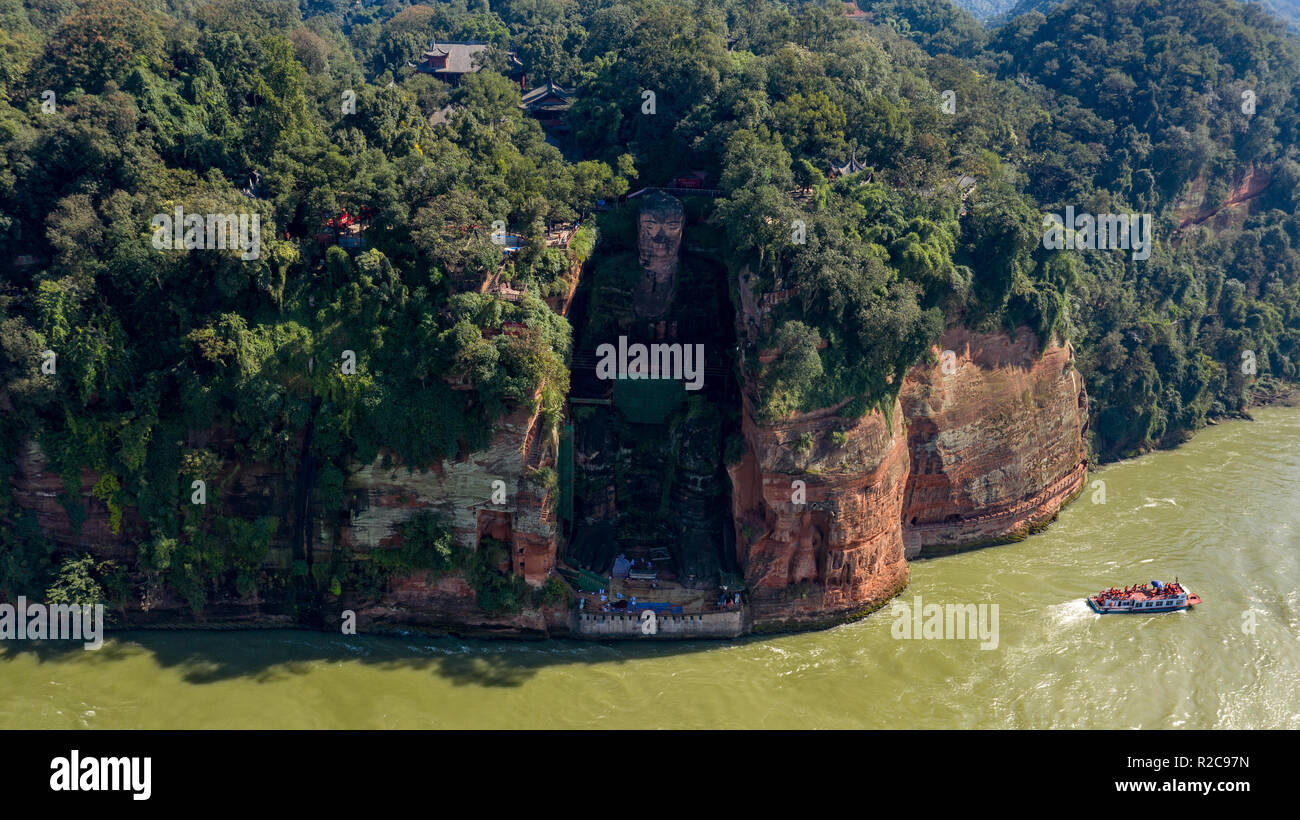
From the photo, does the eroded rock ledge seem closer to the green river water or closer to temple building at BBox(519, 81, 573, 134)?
the green river water

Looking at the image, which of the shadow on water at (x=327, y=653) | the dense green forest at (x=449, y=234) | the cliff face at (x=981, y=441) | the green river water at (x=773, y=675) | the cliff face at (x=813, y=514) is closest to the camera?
the green river water at (x=773, y=675)

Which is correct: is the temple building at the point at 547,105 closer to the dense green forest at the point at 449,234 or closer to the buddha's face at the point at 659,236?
the dense green forest at the point at 449,234

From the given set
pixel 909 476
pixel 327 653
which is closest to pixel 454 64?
pixel 909 476

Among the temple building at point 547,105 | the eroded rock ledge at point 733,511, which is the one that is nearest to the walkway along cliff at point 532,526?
the eroded rock ledge at point 733,511

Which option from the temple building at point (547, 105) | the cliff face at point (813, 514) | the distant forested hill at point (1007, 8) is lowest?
the cliff face at point (813, 514)

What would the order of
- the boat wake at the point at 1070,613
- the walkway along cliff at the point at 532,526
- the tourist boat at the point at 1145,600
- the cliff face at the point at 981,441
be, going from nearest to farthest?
the walkway along cliff at the point at 532,526 → the boat wake at the point at 1070,613 → the tourist boat at the point at 1145,600 → the cliff face at the point at 981,441

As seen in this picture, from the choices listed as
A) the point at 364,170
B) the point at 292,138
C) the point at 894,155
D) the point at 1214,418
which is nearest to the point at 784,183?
the point at 894,155

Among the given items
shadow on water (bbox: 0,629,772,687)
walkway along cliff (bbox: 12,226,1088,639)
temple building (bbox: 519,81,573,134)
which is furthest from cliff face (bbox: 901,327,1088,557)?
temple building (bbox: 519,81,573,134)
